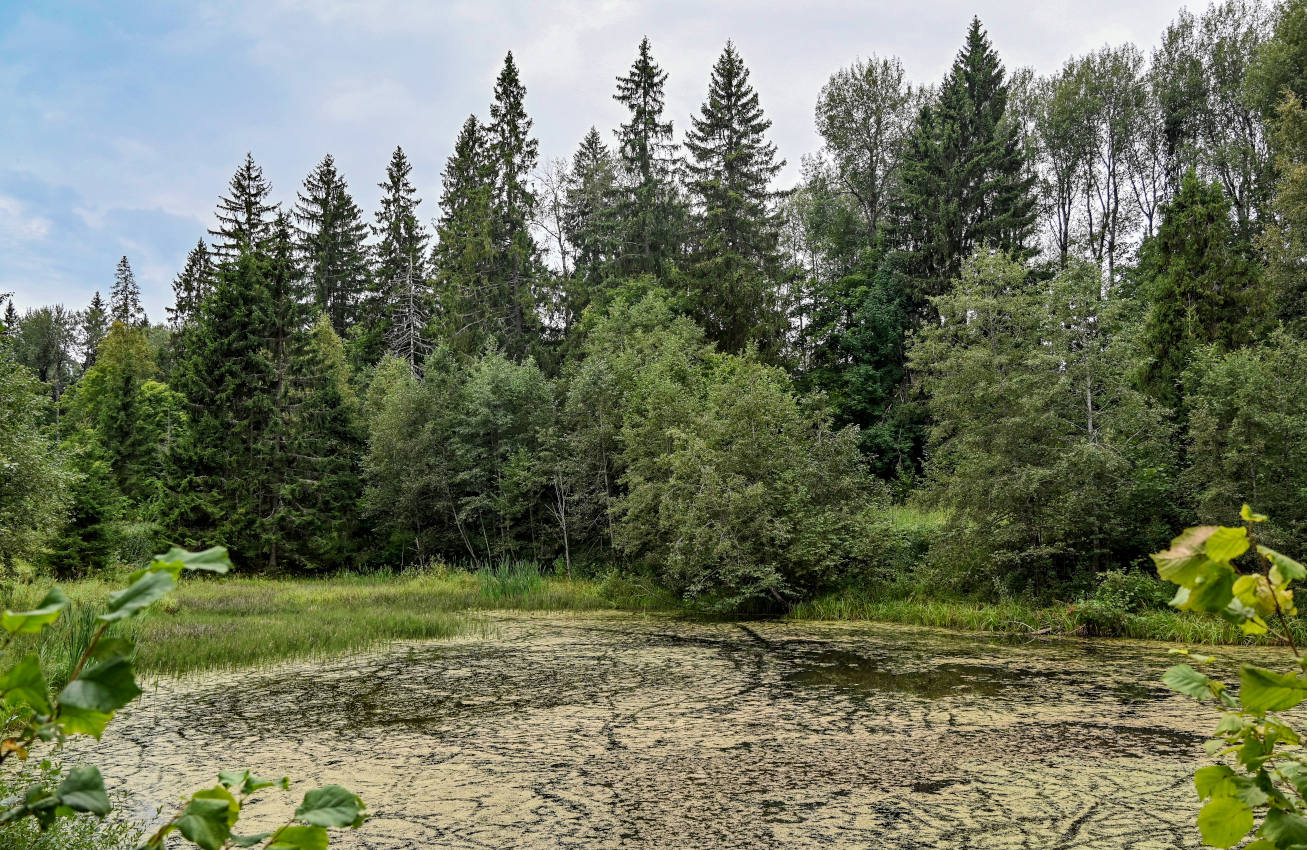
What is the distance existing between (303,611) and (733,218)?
19305mm

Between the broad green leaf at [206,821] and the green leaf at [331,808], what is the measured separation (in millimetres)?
84

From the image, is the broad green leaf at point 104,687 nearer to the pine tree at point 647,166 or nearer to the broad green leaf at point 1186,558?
the broad green leaf at point 1186,558

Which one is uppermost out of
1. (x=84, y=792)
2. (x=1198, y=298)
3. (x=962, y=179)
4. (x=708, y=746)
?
(x=962, y=179)

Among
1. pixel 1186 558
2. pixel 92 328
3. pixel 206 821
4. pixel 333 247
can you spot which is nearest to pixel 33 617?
pixel 206 821

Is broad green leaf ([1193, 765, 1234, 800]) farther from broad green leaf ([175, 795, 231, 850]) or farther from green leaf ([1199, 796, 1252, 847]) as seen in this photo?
broad green leaf ([175, 795, 231, 850])

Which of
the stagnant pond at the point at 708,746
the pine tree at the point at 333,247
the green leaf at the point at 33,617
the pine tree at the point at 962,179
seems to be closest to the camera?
the green leaf at the point at 33,617

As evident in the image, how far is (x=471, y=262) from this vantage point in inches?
1088

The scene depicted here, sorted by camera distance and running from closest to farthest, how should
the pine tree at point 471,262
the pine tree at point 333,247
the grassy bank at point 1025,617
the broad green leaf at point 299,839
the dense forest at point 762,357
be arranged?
the broad green leaf at point 299,839, the grassy bank at point 1025,617, the dense forest at point 762,357, the pine tree at point 471,262, the pine tree at point 333,247

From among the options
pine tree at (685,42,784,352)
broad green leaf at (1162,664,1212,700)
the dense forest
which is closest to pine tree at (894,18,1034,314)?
the dense forest

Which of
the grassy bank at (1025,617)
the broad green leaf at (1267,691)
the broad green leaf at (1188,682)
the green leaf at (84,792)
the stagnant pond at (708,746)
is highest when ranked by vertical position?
the broad green leaf at (1267,691)

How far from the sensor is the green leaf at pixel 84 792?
79 centimetres

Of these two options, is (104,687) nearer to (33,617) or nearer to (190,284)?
(33,617)

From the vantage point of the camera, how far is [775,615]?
1357 centimetres

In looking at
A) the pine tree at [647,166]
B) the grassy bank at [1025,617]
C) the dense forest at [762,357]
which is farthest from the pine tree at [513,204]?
the grassy bank at [1025,617]
